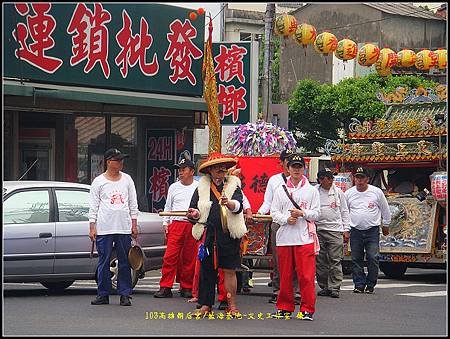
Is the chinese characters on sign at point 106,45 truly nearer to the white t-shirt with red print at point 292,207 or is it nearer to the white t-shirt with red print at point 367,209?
the white t-shirt with red print at point 367,209

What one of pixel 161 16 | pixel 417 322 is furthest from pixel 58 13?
pixel 417 322

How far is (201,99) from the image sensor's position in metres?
21.7

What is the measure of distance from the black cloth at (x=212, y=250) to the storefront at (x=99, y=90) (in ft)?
24.5

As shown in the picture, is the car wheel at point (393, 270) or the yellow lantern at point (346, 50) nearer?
the car wheel at point (393, 270)

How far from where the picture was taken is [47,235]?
41.4ft

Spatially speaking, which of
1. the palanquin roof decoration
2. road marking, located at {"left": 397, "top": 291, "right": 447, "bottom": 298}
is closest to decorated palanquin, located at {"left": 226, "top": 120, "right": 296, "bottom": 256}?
road marking, located at {"left": 397, "top": 291, "right": 447, "bottom": 298}

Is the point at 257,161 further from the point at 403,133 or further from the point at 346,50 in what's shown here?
the point at 346,50

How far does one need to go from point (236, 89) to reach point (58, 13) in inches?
210

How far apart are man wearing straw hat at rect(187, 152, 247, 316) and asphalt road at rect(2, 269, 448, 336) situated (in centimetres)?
34

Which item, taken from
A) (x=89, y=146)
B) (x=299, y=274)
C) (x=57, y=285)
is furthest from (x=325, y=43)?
(x=299, y=274)

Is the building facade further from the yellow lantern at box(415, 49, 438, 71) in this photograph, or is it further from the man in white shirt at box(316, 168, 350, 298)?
the man in white shirt at box(316, 168, 350, 298)

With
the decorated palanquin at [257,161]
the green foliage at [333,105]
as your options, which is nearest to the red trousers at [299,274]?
the decorated palanquin at [257,161]

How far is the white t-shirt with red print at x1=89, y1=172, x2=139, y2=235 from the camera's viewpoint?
11828 millimetres

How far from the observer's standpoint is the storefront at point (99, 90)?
1823cm
